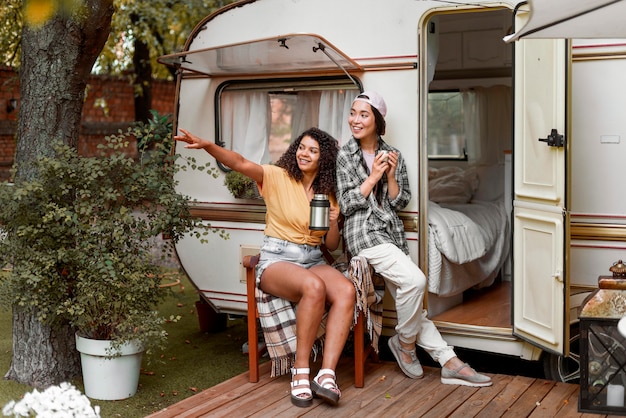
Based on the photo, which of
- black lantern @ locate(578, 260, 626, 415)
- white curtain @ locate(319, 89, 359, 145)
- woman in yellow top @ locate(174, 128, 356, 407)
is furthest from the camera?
white curtain @ locate(319, 89, 359, 145)

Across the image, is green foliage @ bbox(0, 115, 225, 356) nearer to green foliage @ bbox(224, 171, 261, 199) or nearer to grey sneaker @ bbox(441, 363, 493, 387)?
green foliage @ bbox(224, 171, 261, 199)

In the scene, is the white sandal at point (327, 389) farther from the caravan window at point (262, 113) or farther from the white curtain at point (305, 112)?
the white curtain at point (305, 112)

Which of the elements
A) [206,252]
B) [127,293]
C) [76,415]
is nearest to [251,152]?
[206,252]

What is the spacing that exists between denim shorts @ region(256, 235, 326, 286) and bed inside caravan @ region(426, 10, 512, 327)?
787 millimetres

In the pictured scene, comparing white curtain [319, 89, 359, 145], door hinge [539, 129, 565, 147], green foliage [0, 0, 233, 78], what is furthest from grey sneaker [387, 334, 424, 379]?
green foliage [0, 0, 233, 78]

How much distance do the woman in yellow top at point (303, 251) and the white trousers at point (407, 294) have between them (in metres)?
0.25

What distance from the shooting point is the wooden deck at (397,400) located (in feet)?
14.6

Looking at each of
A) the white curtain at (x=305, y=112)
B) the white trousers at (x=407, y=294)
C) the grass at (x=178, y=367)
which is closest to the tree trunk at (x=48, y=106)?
the grass at (x=178, y=367)

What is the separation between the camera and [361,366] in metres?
4.89

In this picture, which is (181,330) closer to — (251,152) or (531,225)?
(251,152)

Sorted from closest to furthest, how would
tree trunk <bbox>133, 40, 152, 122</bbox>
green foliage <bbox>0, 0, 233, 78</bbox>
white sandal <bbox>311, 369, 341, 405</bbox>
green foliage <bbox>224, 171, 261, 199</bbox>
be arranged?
white sandal <bbox>311, 369, 341, 405</bbox>, green foliage <bbox>224, 171, 261, 199</bbox>, green foliage <bbox>0, 0, 233, 78</bbox>, tree trunk <bbox>133, 40, 152, 122</bbox>

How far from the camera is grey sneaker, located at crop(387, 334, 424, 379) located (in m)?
5.06

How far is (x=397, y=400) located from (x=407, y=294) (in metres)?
0.58

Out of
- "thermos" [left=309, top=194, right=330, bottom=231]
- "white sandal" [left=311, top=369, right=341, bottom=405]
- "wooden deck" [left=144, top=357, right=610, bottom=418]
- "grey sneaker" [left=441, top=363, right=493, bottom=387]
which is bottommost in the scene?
"wooden deck" [left=144, top=357, right=610, bottom=418]
